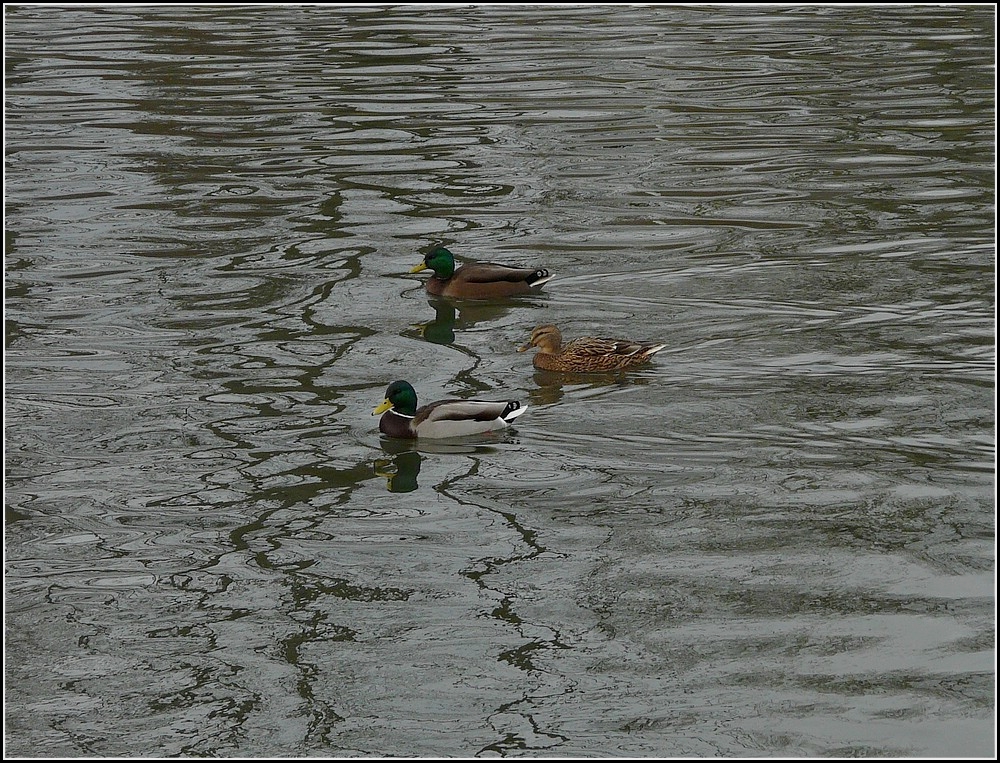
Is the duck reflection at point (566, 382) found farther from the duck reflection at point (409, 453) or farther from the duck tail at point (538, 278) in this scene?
the duck tail at point (538, 278)

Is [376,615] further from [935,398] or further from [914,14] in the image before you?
[914,14]

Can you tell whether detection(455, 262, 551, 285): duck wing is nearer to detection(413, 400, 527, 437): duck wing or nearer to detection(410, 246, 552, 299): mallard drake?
detection(410, 246, 552, 299): mallard drake

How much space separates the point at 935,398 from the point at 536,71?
493 inches

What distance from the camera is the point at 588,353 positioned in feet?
33.6

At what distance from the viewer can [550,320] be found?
1168cm

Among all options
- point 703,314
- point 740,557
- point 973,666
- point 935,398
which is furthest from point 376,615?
point 703,314

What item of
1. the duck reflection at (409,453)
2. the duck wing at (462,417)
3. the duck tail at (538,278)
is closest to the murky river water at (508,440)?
the duck reflection at (409,453)

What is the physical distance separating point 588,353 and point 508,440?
1.10 metres

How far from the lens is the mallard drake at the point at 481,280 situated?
39.7 ft

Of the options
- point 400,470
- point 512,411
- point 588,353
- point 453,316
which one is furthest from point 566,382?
point 453,316

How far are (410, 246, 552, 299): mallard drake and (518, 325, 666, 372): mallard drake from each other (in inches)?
66.6

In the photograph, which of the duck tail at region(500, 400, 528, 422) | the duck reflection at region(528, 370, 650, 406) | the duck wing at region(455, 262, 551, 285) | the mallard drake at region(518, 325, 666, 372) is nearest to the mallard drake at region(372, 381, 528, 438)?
the duck tail at region(500, 400, 528, 422)

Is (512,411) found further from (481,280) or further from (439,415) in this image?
(481,280)

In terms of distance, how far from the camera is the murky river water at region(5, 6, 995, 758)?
6730mm
